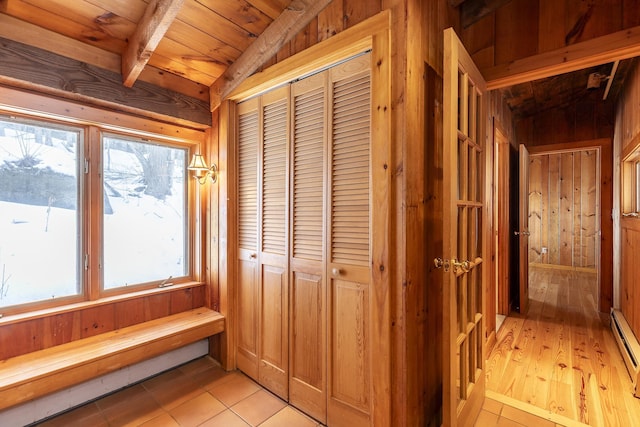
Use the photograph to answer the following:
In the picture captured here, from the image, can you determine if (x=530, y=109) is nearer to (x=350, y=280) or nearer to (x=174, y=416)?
(x=350, y=280)

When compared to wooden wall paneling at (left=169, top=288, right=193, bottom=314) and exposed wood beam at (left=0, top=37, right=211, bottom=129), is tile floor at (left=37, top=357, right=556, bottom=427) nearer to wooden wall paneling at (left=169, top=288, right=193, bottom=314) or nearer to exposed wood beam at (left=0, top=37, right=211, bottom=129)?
wooden wall paneling at (left=169, top=288, right=193, bottom=314)

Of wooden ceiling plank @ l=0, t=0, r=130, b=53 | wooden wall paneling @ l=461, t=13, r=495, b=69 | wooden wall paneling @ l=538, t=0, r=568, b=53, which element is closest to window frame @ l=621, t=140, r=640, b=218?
wooden wall paneling @ l=538, t=0, r=568, b=53

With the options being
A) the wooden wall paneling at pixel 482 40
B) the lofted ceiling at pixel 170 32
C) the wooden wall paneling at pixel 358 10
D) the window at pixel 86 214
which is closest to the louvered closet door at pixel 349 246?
the wooden wall paneling at pixel 358 10

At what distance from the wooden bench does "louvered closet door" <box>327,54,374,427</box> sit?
111 centimetres

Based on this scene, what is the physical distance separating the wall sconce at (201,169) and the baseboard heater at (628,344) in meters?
3.31

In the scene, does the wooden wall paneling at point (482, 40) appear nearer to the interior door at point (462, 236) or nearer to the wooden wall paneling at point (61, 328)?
the interior door at point (462, 236)

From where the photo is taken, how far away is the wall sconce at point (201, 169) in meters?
2.31

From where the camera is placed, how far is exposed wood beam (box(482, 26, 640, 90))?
4.72 feet

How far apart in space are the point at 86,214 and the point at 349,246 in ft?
5.96

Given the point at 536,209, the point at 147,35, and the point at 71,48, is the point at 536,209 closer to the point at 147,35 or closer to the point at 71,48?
the point at 147,35

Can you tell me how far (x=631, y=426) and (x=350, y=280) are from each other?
5.95ft

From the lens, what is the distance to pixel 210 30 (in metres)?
1.89

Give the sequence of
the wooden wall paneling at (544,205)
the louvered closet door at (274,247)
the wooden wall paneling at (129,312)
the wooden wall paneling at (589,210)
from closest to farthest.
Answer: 1. the louvered closet door at (274,247)
2. the wooden wall paneling at (129,312)
3. the wooden wall paneling at (589,210)
4. the wooden wall paneling at (544,205)

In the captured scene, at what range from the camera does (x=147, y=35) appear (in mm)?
1696
